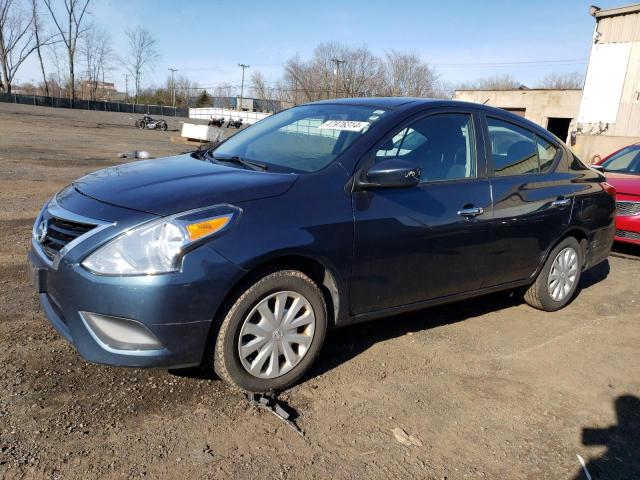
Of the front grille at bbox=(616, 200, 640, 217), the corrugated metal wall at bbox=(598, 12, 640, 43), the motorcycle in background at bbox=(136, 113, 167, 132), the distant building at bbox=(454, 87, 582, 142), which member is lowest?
the motorcycle in background at bbox=(136, 113, 167, 132)

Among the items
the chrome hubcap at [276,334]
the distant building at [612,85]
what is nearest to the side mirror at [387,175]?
the chrome hubcap at [276,334]

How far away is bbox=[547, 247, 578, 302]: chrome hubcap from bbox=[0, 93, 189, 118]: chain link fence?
68146 mm

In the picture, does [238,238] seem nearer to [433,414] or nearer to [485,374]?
[433,414]

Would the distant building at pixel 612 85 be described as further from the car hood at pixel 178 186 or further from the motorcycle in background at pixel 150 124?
the motorcycle in background at pixel 150 124

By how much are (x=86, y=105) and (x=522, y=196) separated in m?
70.9

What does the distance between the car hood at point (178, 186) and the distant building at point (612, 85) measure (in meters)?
19.6

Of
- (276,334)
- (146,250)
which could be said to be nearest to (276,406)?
(276,334)

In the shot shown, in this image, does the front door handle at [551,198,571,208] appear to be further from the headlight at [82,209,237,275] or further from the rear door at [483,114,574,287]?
the headlight at [82,209,237,275]

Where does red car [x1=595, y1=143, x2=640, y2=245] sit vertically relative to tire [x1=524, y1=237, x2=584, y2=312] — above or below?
above

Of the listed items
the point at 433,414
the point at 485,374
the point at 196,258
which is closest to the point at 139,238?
the point at 196,258

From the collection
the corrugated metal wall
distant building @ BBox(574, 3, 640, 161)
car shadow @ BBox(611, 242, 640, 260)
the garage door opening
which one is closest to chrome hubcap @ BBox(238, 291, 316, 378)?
car shadow @ BBox(611, 242, 640, 260)

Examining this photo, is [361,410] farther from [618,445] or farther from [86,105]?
[86,105]

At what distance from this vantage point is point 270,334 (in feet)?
9.56

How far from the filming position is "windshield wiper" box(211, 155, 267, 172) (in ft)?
11.0
